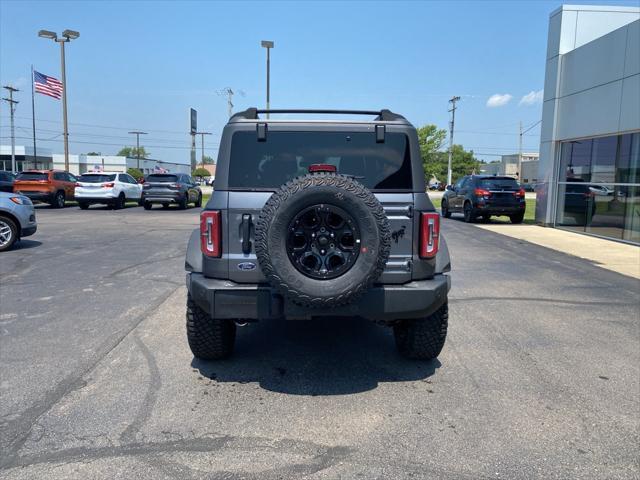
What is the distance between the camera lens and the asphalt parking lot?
9.57 ft

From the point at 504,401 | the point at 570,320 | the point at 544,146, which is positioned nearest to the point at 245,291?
the point at 504,401

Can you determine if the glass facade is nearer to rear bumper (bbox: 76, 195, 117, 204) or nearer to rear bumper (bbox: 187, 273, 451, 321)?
rear bumper (bbox: 187, 273, 451, 321)

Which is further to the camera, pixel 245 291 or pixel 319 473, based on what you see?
pixel 245 291

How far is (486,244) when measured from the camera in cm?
1289

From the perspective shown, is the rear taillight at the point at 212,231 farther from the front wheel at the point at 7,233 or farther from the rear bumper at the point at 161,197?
the rear bumper at the point at 161,197

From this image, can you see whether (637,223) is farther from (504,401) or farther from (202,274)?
(202,274)

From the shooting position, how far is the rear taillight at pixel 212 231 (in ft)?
12.4

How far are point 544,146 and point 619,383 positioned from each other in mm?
15422

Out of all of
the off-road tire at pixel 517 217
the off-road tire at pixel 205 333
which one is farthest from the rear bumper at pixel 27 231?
the off-road tire at pixel 517 217

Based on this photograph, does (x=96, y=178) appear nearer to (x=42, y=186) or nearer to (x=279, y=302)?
(x=42, y=186)

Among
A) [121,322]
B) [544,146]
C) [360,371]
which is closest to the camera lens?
[360,371]

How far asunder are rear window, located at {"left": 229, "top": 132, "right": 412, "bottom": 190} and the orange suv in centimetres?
2198

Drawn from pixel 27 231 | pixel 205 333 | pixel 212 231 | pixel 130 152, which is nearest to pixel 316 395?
pixel 205 333

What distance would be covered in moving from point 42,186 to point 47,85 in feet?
33.9
